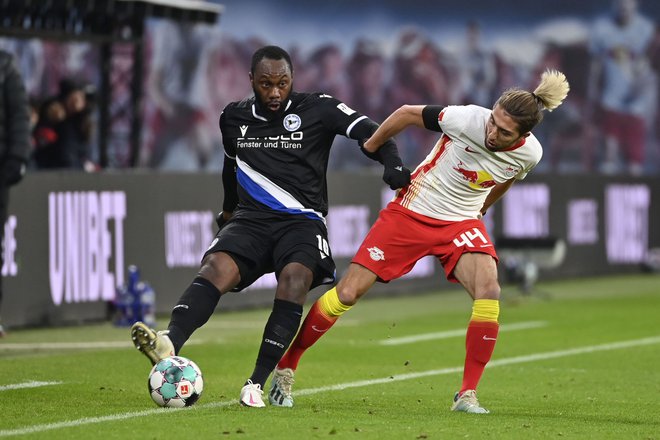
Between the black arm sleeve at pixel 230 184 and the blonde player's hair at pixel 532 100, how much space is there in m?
1.66

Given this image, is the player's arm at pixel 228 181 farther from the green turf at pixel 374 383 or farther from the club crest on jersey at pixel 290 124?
the green turf at pixel 374 383

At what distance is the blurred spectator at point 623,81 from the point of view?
32.8 m

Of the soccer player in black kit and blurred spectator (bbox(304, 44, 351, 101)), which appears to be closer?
the soccer player in black kit

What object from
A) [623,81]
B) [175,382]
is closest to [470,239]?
[175,382]

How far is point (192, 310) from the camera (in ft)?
26.9

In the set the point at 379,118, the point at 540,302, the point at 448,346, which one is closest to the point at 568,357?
the point at 448,346

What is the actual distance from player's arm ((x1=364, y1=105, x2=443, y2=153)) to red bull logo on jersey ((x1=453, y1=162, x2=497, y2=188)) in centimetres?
30

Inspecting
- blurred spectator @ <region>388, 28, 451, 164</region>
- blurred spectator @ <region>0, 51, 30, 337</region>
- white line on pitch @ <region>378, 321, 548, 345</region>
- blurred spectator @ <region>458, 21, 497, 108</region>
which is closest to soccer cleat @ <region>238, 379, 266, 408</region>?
blurred spectator @ <region>0, 51, 30, 337</region>

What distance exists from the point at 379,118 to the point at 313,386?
61.9 ft

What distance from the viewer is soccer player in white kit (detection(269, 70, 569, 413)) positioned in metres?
8.35

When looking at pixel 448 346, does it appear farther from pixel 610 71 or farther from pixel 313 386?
pixel 610 71

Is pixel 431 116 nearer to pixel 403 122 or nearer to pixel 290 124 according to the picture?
pixel 403 122

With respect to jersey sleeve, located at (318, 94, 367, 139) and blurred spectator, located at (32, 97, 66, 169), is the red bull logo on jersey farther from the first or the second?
blurred spectator, located at (32, 97, 66, 169)

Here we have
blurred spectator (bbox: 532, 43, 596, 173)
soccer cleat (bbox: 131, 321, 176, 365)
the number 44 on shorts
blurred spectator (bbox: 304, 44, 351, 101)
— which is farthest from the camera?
blurred spectator (bbox: 532, 43, 596, 173)
